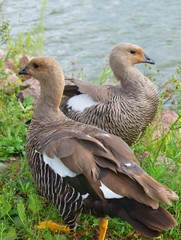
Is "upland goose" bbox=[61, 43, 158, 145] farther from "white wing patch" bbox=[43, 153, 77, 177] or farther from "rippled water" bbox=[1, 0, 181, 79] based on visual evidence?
"rippled water" bbox=[1, 0, 181, 79]

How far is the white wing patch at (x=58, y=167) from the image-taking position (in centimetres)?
434

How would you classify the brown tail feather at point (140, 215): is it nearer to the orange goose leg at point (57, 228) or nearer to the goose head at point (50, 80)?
the orange goose leg at point (57, 228)

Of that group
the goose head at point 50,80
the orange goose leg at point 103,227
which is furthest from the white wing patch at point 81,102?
the orange goose leg at point 103,227

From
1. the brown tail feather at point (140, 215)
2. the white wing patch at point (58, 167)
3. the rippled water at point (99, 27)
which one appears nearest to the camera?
the brown tail feather at point (140, 215)

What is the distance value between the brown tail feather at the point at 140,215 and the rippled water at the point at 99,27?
530 cm

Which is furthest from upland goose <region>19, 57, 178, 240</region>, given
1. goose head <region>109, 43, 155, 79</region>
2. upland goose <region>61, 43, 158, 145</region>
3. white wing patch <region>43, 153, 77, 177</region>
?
goose head <region>109, 43, 155, 79</region>

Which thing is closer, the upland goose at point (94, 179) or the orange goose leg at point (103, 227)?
the upland goose at point (94, 179)

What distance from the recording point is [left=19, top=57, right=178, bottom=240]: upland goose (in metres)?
4.13

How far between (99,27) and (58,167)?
7468 millimetres

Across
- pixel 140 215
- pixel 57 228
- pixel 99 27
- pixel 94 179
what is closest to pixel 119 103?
pixel 57 228

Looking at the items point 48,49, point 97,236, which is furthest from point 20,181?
point 48,49

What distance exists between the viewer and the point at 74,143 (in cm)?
443

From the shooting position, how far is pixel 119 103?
Answer: 19.8 ft

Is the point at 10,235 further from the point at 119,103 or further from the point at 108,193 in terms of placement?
the point at 119,103
